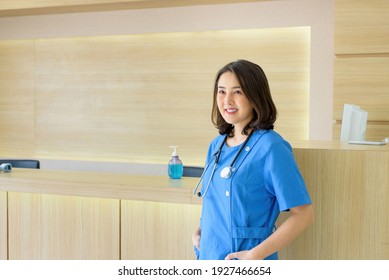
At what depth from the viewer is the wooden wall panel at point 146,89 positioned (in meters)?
4.90

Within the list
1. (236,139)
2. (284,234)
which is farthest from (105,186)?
(284,234)

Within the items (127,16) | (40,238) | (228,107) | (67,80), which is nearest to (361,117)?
(228,107)

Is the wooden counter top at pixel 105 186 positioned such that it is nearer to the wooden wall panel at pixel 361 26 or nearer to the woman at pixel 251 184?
the woman at pixel 251 184

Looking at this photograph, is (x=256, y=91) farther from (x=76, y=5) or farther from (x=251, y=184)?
(x=76, y=5)

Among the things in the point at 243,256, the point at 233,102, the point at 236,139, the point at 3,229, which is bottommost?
the point at 3,229

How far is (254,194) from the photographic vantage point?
1819 mm

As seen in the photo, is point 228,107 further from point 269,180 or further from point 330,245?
point 330,245

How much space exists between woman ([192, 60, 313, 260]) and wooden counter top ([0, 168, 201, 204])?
1.09m

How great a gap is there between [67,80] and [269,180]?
4.22m

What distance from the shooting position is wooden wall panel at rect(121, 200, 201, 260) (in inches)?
122

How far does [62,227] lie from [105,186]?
18.1 inches

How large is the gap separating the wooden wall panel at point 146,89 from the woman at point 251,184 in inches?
121

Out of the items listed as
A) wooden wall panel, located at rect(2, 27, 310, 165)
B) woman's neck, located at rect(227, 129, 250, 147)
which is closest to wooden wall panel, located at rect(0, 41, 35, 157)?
wooden wall panel, located at rect(2, 27, 310, 165)

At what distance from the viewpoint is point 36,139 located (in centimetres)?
583
